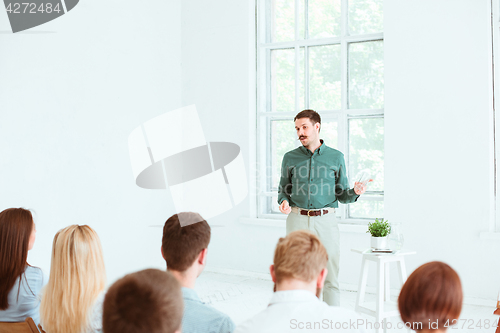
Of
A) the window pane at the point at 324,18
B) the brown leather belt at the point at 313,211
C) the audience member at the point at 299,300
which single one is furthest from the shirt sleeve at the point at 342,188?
the audience member at the point at 299,300

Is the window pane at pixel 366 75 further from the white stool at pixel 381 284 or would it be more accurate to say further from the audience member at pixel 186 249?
the audience member at pixel 186 249

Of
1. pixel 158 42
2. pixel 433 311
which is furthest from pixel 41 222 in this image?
pixel 433 311

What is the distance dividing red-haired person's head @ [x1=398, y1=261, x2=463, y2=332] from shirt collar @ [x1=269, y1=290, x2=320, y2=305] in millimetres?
289

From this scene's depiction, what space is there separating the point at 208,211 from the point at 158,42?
214 centimetres

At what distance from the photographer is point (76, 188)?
4047 millimetres

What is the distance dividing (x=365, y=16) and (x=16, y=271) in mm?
4141

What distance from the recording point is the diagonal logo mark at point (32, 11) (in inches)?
138

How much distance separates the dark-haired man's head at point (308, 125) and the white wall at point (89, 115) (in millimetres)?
2060

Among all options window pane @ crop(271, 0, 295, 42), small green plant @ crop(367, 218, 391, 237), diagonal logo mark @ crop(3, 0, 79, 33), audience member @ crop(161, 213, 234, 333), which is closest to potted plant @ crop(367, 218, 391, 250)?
small green plant @ crop(367, 218, 391, 237)

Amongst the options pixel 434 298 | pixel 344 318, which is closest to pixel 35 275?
pixel 344 318

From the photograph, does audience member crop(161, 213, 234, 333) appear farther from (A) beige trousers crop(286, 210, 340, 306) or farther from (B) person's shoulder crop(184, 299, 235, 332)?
(A) beige trousers crop(286, 210, 340, 306)

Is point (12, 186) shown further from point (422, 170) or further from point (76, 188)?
point (422, 170)

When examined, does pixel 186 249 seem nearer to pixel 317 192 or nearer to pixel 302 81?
pixel 317 192

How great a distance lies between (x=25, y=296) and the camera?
1942 mm
